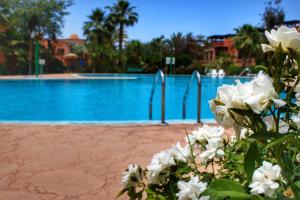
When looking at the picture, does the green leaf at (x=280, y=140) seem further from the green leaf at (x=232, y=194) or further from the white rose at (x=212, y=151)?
the white rose at (x=212, y=151)

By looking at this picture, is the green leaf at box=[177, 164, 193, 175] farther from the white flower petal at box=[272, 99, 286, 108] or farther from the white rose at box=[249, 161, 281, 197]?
the white flower petal at box=[272, 99, 286, 108]

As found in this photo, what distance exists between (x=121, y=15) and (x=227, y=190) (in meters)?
30.9

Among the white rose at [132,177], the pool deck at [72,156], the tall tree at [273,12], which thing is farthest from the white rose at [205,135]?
the tall tree at [273,12]

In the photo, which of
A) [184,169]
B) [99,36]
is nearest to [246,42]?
[99,36]

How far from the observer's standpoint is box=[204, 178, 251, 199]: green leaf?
32.0 inches

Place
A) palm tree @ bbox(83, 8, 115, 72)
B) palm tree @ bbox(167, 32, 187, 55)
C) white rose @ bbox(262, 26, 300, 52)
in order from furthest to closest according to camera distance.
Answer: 1. palm tree @ bbox(167, 32, 187, 55)
2. palm tree @ bbox(83, 8, 115, 72)
3. white rose @ bbox(262, 26, 300, 52)

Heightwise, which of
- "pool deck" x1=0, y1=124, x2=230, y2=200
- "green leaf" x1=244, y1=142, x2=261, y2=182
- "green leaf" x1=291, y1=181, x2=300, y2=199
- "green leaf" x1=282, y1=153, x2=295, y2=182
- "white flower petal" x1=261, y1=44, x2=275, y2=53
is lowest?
"pool deck" x1=0, y1=124, x2=230, y2=200

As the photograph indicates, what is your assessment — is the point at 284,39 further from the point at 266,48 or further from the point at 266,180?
the point at 266,180

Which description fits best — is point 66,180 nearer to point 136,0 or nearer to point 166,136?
point 166,136

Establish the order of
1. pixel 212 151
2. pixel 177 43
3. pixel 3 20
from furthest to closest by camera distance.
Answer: pixel 177 43 → pixel 3 20 → pixel 212 151

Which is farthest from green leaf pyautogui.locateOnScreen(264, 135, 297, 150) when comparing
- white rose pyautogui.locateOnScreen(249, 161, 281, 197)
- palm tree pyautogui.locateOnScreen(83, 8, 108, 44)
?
palm tree pyautogui.locateOnScreen(83, 8, 108, 44)

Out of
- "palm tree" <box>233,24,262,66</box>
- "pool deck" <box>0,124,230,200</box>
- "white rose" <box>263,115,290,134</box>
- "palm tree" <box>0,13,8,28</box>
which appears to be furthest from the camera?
"palm tree" <box>233,24,262,66</box>

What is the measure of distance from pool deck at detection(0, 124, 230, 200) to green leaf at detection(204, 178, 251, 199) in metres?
1.09

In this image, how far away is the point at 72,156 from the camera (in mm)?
3590
